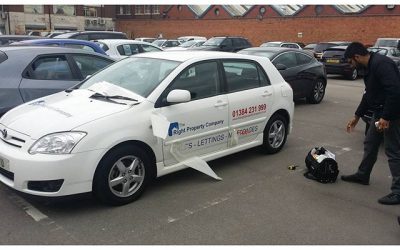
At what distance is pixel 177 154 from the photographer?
4707 millimetres

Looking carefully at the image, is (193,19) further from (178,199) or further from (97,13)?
(178,199)

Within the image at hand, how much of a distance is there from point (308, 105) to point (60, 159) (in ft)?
26.7

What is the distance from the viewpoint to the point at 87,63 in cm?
679

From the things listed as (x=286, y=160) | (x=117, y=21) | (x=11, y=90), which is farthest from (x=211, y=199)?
(x=117, y=21)

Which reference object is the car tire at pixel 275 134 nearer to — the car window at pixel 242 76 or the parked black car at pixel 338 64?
the car window at pixel 242 76

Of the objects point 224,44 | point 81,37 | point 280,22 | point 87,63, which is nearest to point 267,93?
point 87,63

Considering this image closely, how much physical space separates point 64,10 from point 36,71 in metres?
50.3

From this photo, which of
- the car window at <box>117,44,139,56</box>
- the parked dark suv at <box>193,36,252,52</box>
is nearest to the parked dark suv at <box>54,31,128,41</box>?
the car window at <box>117,44,139,56</box>

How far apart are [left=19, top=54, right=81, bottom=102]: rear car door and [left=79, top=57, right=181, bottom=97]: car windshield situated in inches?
38.2

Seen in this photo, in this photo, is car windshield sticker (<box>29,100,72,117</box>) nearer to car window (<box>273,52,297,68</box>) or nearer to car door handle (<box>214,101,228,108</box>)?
car door handle (<box>214,101,228,108</box>)

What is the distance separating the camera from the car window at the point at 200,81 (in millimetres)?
4812

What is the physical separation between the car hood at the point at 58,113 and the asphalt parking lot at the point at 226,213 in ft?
2.49

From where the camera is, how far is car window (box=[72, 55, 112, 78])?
6.62 meters

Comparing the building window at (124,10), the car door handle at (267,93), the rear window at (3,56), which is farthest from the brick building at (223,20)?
Result: the rear window at (3,56)
